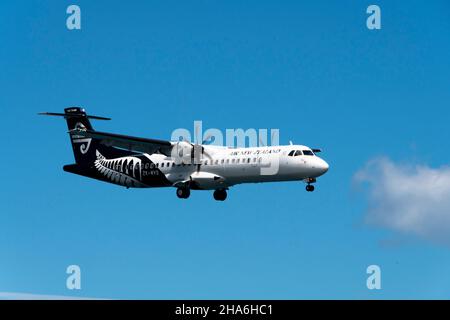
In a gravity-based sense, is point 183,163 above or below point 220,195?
above

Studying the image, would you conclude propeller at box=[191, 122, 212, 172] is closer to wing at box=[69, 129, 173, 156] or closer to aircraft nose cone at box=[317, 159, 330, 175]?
wing at box=[69, 129, 173, 156]

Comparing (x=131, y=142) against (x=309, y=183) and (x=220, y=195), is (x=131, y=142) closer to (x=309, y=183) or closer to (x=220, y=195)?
(x=220, y=195)

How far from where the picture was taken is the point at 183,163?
59.3 metres

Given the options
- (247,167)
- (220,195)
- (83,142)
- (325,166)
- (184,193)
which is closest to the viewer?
(325,166)

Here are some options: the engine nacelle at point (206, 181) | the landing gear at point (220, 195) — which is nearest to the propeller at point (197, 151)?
the engine nacelle at point (206, 181)

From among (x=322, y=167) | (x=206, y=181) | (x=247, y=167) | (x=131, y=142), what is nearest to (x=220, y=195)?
(x=206, y=181)

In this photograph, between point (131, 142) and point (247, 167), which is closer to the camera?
point (247, 167)

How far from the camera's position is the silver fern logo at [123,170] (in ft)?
202

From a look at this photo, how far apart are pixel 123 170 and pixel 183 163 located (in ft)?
16.0

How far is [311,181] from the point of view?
54219 mm

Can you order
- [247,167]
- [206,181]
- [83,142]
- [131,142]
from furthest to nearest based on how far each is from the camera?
1. [83,142]
2. [131,142]
3. [206,181]
4. [247,167]

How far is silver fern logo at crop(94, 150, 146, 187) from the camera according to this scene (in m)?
61.5
